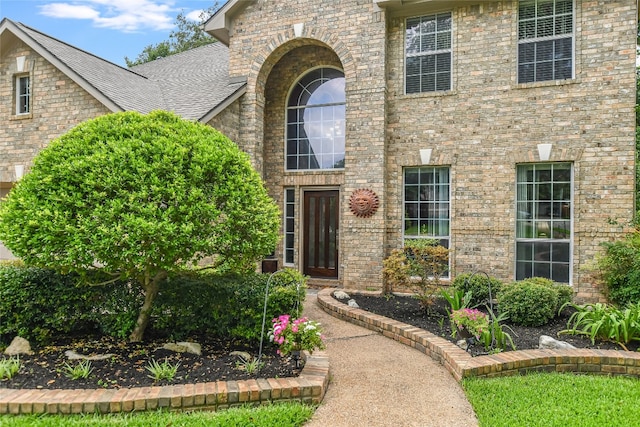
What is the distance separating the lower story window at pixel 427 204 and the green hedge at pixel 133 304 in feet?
14.9

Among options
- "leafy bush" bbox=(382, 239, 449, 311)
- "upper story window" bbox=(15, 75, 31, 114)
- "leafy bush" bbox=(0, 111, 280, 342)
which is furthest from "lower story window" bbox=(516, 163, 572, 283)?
"upper story window" bbox=(15, 75, 31, 114)

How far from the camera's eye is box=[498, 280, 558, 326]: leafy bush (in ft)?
20.6

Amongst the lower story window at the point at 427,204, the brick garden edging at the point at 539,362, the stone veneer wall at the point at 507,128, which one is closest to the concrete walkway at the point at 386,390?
the brick garden edging at the point at 539,362

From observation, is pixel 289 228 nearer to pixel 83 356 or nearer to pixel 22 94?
pixel 83 356

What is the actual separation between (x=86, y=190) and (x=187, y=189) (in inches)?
38.1

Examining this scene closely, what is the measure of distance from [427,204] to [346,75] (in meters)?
3.28

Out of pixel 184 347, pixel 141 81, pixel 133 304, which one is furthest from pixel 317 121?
pixel 184 347

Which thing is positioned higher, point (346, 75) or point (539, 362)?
point (346, 75)

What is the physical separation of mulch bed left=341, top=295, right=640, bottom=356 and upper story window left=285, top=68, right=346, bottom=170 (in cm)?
374

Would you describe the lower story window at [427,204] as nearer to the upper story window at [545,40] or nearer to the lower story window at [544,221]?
the lower story window at [544,221]

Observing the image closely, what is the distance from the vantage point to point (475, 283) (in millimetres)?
7418

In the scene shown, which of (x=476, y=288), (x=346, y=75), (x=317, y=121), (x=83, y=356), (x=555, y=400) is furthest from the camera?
(x=317, y=121)

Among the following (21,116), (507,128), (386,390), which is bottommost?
(386,390)

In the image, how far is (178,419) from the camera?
3434mm
